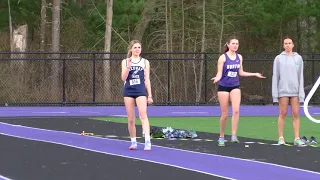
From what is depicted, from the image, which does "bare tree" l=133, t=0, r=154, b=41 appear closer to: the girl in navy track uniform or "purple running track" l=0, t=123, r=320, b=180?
"purple running track" l=0, t=123, r=320, b=180

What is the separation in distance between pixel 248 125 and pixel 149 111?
307 inches

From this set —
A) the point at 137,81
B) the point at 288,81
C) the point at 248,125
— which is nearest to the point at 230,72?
the point at 288,81

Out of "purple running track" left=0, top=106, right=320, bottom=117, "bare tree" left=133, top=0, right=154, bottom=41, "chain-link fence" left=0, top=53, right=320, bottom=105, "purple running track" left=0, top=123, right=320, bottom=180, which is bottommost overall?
"purple running track" left=0, top=123, right=320, bottom=180

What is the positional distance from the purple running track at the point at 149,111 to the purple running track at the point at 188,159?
8631mm

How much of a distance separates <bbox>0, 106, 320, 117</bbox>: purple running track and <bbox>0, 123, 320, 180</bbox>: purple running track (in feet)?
28.3

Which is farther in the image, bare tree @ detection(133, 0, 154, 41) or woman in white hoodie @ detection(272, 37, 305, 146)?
bare tree @ detection(133, 0, 154, 41)

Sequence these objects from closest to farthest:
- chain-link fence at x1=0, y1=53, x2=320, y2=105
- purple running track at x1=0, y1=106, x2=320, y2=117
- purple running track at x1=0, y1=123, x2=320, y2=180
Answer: purple running track at x1=0, y1=123, x2=320, y2=180
purple running track at x1=0, y1=106, x2=320, y2=117
chain-link fence at x1=0, y1=53, x2=320, y2=105

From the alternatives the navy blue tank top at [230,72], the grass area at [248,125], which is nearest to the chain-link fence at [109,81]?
the grass area at [248,125]

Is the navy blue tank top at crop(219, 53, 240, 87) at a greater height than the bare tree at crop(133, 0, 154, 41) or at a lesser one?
lesser

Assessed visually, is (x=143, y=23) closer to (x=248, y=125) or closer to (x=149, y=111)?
(x=149, y=111)

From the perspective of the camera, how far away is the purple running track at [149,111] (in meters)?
28.5

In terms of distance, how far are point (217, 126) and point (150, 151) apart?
7.05m

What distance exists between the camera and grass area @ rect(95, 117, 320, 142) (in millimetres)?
19953

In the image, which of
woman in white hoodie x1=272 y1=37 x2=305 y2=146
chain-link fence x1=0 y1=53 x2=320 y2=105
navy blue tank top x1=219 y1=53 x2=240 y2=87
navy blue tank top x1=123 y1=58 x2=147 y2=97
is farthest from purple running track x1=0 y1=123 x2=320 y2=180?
chain-link fence x1=0 y1=53 x2=320 y2=105
